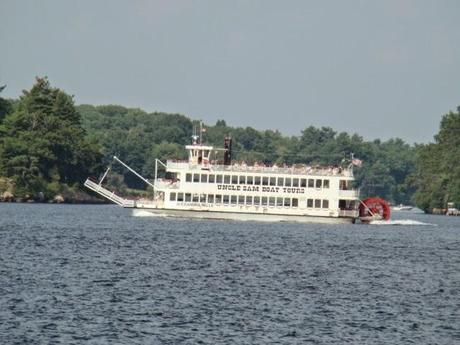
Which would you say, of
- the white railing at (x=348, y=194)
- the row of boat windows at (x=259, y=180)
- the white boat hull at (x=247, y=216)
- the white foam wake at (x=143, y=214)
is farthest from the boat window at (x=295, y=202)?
the white foam wake at (x=143, y=214)

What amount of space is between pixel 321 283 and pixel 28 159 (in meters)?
107

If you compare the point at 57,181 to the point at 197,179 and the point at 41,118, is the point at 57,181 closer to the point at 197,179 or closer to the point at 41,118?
the point at 41,118

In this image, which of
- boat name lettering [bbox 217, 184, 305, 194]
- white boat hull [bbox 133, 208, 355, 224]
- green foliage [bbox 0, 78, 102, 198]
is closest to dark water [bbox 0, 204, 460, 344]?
boat name lettering [bbox 217, 184, 305, 194]

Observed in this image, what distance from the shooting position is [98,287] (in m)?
56.8

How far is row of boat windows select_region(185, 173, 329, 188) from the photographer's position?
10975 cm

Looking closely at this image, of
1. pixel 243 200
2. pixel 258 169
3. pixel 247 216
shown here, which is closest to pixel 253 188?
Result: pixel 243 200

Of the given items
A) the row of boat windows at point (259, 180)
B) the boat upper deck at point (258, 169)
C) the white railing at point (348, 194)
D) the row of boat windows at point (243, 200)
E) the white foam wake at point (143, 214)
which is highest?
the boat upper deck at point (258, 169)

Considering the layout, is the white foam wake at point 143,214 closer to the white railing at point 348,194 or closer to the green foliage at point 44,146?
the white railing at point 348,194

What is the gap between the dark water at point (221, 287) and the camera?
46.3 m

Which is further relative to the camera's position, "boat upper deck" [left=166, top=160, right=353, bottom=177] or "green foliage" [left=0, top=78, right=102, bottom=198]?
"green foliage" [left=0, top=78, right=102, bottom=198]

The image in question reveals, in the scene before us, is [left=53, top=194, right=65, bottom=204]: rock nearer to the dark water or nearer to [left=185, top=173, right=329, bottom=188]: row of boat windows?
[left=185, top=173, right=329, bottom=188]: row of boat windows

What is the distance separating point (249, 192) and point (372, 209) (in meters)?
16.1

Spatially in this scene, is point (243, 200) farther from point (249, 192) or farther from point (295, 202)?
point (295, 202)

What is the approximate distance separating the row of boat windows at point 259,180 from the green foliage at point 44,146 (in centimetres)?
5770
